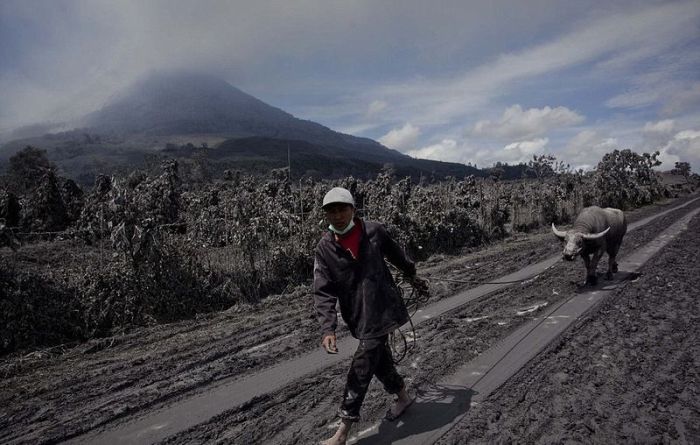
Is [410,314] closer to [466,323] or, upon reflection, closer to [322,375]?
[466,323]

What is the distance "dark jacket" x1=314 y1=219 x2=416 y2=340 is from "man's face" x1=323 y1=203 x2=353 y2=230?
20 centimetres

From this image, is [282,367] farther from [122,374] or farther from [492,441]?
[492,441]

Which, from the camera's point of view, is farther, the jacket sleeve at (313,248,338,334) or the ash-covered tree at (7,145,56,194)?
the ash-covered tree at (7,145,56,194)

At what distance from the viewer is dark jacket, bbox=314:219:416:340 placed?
11.7 feet

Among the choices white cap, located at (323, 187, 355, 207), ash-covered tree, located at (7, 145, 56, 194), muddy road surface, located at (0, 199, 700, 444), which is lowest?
muddy road surface, located at (0, 199, 700, 444)

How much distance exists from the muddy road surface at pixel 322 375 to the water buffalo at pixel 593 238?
2.40 ft

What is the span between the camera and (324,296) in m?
3.62

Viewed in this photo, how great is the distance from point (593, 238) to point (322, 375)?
6.57 m

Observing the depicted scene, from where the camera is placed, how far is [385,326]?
360 centimetres

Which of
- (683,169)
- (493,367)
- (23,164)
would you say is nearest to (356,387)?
(493,367)

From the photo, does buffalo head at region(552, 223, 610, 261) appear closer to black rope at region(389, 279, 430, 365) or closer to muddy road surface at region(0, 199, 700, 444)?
muddy road surface at region(0, 199, 700, 444)

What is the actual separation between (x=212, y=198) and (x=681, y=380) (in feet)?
82.5

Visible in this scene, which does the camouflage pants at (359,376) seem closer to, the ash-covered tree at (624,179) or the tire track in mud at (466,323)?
the tire track in mud at (466,323)

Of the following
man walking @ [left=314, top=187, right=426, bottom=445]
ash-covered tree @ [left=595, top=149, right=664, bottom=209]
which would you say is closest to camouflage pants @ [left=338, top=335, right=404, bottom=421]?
man walking @ [left=314, top=187, right=426, bottom=445]
